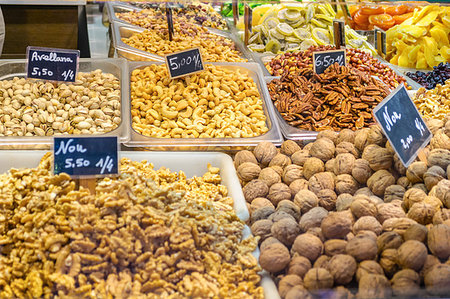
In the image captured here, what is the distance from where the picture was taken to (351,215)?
1.27 metres

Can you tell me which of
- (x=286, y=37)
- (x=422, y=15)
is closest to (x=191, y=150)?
(x=286, y=37)

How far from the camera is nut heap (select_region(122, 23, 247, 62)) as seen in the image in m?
2.61

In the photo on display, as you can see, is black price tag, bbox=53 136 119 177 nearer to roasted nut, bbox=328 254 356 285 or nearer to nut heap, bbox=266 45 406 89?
roasted nut, bbox=328 254 356 285

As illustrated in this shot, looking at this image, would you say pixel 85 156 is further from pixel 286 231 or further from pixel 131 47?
pixel 131 47

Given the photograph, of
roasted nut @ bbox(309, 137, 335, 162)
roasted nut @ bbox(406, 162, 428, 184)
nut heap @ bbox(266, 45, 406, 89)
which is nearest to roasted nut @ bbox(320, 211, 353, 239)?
roasted nut @ bbox(406, 162, 428, 184)

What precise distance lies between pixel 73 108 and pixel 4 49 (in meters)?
1.24

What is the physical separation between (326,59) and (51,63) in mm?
1166

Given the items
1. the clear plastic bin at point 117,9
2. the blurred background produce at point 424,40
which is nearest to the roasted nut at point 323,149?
the blurred background produce at point 424,40

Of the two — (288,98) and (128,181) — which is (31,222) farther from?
(288,98)

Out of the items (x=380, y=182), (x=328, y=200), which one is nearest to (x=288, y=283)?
(x=328, y=200)

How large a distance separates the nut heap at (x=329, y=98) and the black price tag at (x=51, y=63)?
86 cm

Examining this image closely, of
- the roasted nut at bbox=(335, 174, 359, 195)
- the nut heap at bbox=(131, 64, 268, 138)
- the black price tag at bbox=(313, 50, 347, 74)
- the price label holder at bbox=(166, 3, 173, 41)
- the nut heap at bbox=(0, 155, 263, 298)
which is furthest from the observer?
the price label holder at bbox=(166, 3, 173, 41)

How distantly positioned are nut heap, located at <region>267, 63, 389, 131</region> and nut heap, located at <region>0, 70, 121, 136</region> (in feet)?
2.35

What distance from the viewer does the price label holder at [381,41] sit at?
3126 millimetres
